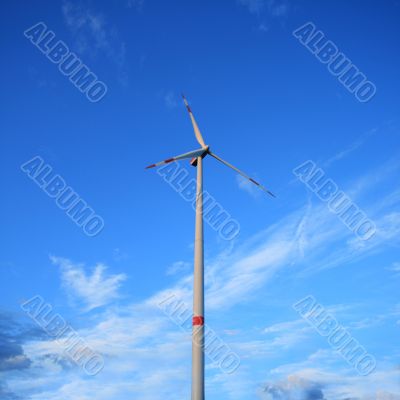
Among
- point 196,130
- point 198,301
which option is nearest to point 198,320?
point 198,301

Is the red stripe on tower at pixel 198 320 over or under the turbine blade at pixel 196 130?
under

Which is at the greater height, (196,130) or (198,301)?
(196,130)

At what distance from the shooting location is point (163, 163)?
168 feet

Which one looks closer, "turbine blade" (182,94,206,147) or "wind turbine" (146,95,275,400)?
A: "wind turbine" (146,95,275,400)

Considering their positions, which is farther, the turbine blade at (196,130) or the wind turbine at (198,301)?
the turbine blade at (196,130)

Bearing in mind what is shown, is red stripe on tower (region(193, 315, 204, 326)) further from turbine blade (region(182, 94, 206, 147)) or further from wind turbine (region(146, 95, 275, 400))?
turbine blade (region(182, 94, 206, 147))

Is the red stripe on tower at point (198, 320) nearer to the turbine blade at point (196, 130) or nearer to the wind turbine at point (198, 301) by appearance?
the wind turbine at point (198, 301)

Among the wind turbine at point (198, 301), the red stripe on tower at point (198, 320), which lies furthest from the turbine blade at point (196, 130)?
the red stripe on tower at point (198, 320)

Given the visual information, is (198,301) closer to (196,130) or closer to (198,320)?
(198,320)

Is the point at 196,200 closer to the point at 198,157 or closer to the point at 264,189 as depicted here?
the point at 198,157

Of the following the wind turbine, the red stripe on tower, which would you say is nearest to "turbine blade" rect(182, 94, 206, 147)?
the wind turbine

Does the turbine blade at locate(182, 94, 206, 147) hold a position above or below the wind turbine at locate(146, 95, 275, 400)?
above

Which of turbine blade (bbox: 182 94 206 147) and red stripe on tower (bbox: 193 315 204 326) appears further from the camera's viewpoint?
turbine blade (bbox: 182 94 206 147)

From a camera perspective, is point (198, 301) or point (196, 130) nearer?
point (198, 301)
